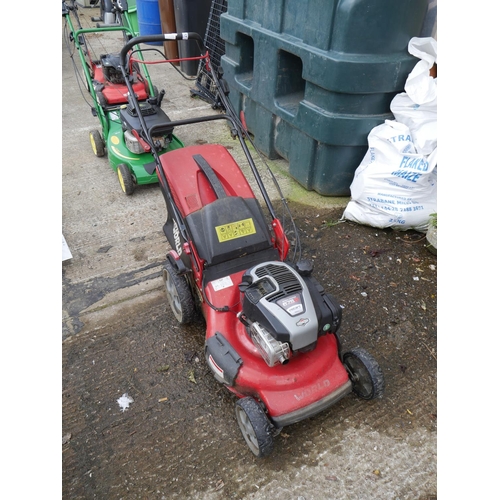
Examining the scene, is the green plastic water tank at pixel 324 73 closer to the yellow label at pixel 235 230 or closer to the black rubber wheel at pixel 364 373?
the yellow label at pixel 235 230

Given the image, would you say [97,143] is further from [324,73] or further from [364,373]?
[364,373]

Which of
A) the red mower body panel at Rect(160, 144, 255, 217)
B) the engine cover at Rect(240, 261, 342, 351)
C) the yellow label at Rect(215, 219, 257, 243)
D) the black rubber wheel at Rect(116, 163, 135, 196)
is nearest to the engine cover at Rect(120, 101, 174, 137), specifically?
the black rubber wheel at Rect(116, 163, 135, 196)

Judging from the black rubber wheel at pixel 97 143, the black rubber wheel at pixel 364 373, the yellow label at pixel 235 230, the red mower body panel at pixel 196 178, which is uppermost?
the red mower body panel at pixel 196 178

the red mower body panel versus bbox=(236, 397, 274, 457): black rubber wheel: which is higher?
the red mower body panel

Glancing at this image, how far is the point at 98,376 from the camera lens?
241 cm

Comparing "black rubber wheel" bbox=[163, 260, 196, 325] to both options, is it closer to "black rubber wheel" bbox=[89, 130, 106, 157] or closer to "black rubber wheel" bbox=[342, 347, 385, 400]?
"black rubber wheel" bbox=[342, 347, 385, 400]

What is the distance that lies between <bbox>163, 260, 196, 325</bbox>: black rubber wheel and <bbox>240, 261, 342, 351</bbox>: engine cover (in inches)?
21.1

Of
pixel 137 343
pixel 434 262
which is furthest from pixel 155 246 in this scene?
pixel 434 262

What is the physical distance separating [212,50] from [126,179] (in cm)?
293

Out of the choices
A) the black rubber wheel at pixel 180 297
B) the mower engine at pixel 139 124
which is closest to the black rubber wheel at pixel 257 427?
the black rubber wheel at pixel 180 297

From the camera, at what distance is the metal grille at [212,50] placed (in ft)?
18.4

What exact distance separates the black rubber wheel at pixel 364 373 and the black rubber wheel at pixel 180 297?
36.2 inches

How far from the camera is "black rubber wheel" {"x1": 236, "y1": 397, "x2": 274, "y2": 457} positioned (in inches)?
73.5

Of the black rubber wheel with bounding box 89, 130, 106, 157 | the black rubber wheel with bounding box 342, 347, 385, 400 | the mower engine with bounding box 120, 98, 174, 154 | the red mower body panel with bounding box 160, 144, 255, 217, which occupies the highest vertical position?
the red mower body panel with bounding box 160, 144, 255, 217
